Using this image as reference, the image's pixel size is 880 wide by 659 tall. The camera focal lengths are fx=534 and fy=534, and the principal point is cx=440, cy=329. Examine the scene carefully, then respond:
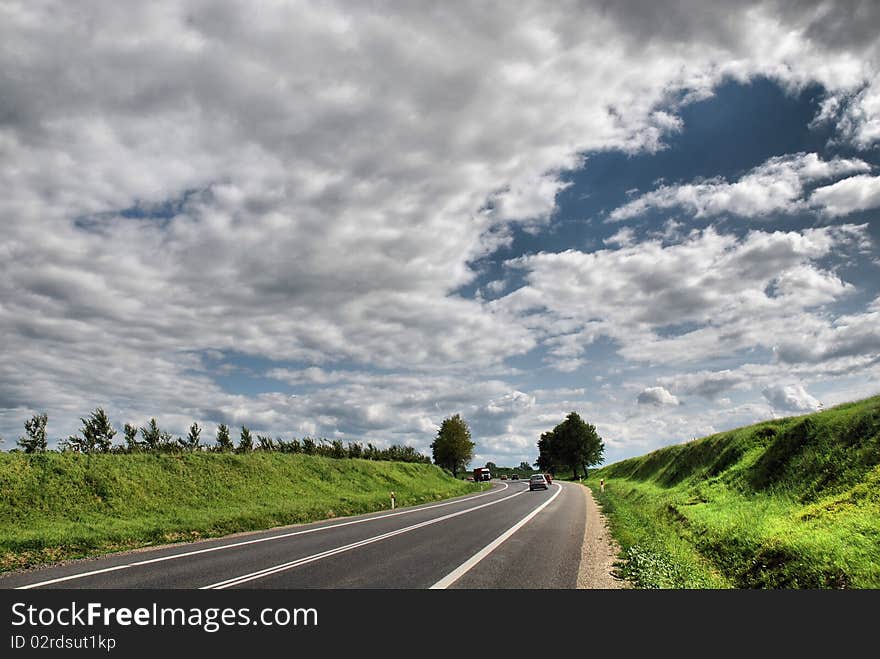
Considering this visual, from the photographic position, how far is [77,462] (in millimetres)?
22359

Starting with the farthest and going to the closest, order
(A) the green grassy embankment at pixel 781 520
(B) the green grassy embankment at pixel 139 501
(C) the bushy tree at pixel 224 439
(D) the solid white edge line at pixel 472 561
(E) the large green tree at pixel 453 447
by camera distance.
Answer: (E) the large green tree at pixel 453 447
(C) the bushy tree at pixel 224 439
(B) the green grassy embankment at pixel 139 501
(A) the green grassy embankment at pixel 781 520
(D) the solid white edge line at pixel 472 561

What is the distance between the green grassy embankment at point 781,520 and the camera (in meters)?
8.68

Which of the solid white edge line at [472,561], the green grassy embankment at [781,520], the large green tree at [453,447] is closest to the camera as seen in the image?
the solid white edge line at [472,561]

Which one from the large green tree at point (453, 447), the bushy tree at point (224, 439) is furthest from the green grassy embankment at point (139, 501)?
the large green tree at point (453, 447)

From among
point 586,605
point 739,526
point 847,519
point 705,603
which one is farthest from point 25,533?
point 847,519

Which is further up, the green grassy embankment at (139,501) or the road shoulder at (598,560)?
the green grassy embankment at (139,501)

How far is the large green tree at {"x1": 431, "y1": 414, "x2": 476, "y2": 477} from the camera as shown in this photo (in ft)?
305

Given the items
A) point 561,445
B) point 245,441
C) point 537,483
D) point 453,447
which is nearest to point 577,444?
point 561,445

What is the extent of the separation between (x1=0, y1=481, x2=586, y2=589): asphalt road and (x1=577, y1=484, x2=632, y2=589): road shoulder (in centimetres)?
20

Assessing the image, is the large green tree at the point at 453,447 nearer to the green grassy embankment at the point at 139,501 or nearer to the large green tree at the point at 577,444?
the large green tree at the point at 577,444

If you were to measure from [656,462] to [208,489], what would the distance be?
37.0 m

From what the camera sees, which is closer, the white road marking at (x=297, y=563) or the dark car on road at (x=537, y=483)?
the white road marking at (x=297, y=563)

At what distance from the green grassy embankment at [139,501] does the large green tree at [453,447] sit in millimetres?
58870

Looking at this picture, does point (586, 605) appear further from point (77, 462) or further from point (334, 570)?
point (77, 462)
